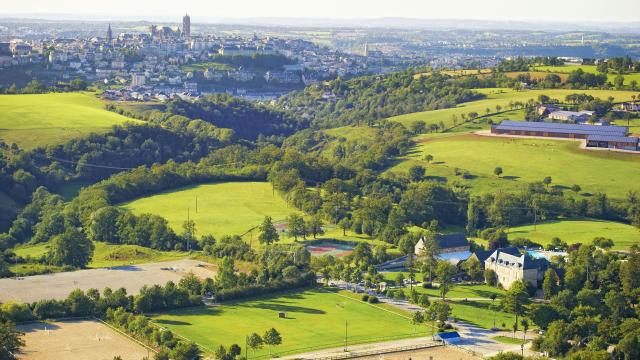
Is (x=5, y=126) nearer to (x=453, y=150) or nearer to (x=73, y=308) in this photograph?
(x=453, y=150)

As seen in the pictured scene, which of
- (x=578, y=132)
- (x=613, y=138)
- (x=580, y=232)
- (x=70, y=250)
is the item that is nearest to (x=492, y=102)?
(x=578, y=132)

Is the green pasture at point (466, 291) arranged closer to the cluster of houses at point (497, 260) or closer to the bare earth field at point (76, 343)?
the cluster of houses at point (497, 260)

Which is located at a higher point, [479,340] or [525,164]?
[525,164]

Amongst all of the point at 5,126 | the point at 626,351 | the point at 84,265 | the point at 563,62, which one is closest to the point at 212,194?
the point at 84,265

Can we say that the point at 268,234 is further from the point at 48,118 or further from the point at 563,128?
the point at 48,118

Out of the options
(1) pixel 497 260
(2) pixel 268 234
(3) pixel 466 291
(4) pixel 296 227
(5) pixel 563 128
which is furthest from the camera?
(5) pixel 563 128

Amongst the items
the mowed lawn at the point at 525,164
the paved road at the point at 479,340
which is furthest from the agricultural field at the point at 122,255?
the mowed lawn at the point at 525,164

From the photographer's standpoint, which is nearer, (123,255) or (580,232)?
(123,255)
